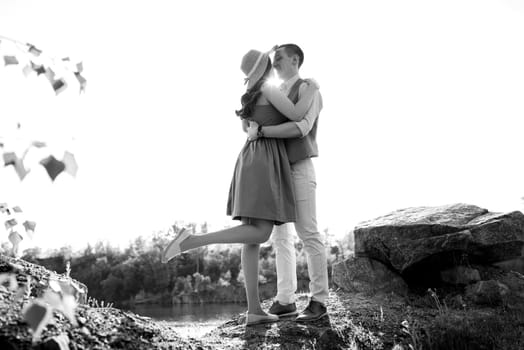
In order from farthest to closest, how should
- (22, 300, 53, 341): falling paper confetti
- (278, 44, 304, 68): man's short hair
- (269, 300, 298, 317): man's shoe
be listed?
(269, 300, 298, 317): man's shoe, (278, 44, 304, 68): man's short hair, (22, 300, 53, 341): falling paper confetti

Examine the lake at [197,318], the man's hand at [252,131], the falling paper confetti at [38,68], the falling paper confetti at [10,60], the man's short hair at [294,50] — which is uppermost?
the man's short hair at [294,50]

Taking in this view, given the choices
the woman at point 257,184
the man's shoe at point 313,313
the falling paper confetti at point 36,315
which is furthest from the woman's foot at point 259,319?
the falling paper confetti at point 36,315

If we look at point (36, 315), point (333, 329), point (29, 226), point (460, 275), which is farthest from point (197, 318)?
point (36, 315)

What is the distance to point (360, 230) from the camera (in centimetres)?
668

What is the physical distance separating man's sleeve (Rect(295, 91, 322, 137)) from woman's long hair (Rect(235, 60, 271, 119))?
1.47ft

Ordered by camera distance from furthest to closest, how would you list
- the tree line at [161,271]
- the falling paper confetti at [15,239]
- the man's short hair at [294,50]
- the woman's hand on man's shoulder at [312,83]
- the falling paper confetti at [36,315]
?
1. the tree line at [161,271]
2. the man's short hair at [294,50]
3. the woman's hand on man's shoulder at [312,83]
4. the falling paper confetti at [15,239]
5. the falling paper confetti at [36,315]

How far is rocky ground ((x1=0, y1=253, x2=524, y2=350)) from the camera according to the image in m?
2.48

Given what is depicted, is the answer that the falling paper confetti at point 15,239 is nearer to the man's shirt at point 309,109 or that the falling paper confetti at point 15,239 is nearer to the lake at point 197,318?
the lake at point 197,318

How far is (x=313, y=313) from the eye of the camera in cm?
461

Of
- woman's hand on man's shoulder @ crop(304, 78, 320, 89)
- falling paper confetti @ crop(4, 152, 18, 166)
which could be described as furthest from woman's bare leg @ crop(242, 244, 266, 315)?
falling paper confetti @ crop(4, 152, 18, 166)

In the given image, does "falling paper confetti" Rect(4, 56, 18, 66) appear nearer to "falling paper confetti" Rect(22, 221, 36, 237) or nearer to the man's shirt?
"falling paper confetti" Rect(22, 221, 36, 237)

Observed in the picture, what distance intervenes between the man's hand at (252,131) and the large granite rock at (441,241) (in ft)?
8.90

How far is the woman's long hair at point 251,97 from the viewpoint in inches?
177

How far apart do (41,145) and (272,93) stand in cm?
292
